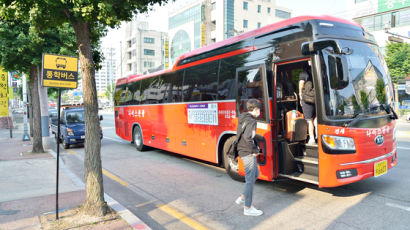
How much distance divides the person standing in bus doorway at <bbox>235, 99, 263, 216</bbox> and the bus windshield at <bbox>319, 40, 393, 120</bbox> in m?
1.27

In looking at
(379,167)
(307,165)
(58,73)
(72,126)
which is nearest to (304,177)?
(307,165)

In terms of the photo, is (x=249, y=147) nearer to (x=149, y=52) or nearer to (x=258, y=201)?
(x=258, y=201)

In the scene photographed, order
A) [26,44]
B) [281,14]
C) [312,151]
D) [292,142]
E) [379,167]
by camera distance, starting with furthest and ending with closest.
Result: [281,14] → [26,44] → [292,142] → [312,151] → [379,167]

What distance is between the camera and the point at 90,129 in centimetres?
476

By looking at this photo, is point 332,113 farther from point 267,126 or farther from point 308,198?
point 308,198

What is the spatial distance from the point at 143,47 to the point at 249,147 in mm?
78937

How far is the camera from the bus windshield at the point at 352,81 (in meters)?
4.90

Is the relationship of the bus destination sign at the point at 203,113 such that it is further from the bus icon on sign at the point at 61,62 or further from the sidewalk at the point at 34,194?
the bus icon on sign at the point at 61,62

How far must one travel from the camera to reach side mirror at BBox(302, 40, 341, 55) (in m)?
4.84

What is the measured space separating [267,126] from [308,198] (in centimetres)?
155

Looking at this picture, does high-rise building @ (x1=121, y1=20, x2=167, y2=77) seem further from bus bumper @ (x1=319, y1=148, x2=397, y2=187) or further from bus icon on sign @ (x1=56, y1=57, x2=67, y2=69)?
bus bumper @ (x1=319, y1=148, x2=397, y2=187)

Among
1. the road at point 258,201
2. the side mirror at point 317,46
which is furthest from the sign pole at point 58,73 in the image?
the side mirror at point 317,46

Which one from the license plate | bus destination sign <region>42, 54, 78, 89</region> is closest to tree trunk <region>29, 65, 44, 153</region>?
bus destination sign <region>42, 54, 78, 89</region>

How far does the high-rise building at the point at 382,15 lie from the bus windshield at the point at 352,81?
34807 millimetres
